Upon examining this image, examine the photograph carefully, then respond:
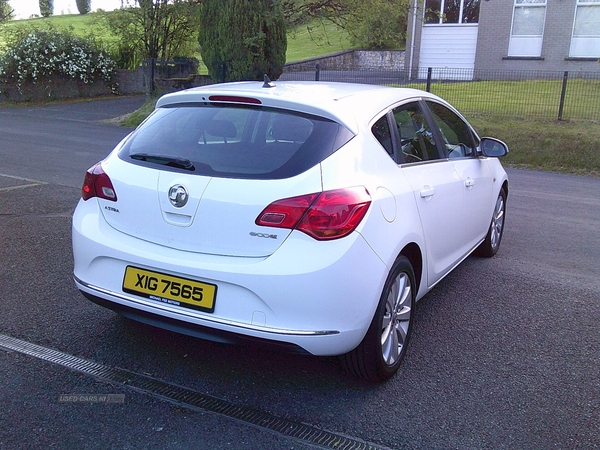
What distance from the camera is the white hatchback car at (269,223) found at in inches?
124

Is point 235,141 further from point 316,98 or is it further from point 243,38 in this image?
point 243,38

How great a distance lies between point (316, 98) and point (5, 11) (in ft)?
108

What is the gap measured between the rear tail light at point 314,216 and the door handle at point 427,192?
935 millimetres

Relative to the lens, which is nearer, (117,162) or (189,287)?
(189,287)

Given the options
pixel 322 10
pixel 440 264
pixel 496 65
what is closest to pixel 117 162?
pixel 440 264

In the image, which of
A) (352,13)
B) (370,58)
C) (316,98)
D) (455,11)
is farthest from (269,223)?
(370,58)

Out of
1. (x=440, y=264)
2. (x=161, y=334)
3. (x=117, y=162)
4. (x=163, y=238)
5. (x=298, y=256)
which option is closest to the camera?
(x=298, y=256)

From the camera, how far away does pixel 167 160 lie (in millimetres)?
3561

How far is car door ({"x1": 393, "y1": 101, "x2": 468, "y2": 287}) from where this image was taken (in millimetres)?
4008

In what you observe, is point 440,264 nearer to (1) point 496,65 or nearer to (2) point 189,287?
(2) point 189,287

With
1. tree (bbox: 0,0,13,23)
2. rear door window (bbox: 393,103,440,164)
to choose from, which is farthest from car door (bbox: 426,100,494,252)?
tree (bbox: 0,0,13,23)

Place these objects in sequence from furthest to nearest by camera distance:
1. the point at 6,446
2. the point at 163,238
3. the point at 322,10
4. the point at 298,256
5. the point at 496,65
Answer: the point at 496,65, the point at 322,10, the point at 163,238, the point at 298,256, the point at 6,446

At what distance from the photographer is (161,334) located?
162 inches

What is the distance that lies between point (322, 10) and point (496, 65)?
10.3 meters
